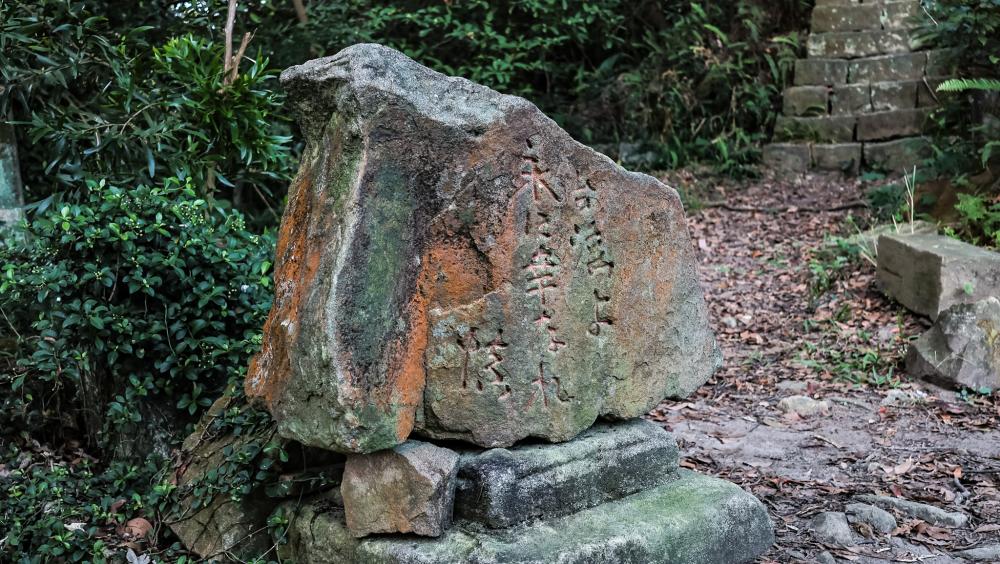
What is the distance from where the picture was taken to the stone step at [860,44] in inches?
375

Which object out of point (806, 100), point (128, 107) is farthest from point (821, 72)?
point (128, 107)

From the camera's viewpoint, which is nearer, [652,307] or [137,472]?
[652,307]

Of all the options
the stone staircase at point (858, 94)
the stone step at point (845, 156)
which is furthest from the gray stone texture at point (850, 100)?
the stone step at point (845, 156)

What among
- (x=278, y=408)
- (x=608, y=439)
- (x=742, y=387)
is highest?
(x=278, y=408)

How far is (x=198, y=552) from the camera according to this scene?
137 inches

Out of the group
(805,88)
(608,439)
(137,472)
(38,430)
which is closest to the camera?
(608,439)

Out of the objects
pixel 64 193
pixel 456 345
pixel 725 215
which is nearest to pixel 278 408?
pixel 456 345

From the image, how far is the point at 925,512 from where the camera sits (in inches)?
155

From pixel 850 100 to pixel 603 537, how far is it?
7.53m

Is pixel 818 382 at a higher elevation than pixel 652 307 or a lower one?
lower

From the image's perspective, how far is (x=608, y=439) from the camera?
133 inches

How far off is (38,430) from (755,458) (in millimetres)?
3323

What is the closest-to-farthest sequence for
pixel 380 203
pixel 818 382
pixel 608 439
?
pixel 380 203 < pixel 608 439 < pixel 818 382

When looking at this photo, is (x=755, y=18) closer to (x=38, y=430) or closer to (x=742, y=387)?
(x=742, y=387)
